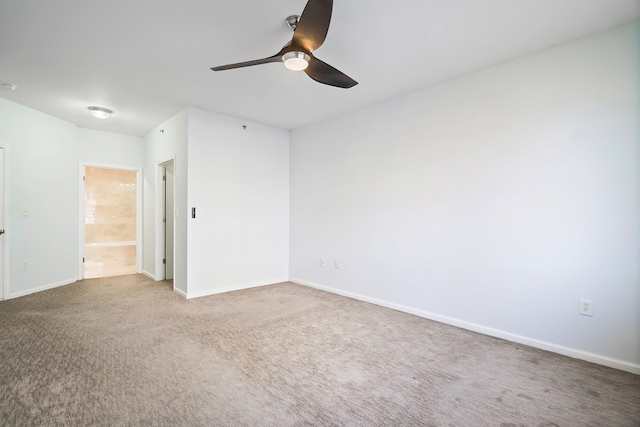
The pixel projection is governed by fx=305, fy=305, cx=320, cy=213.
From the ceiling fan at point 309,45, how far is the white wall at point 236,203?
7.44 ft

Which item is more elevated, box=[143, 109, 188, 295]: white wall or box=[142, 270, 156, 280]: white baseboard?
box=[143, 109, 188, 295]: white wall

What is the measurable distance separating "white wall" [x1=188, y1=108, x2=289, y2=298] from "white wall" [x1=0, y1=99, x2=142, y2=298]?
225 cm

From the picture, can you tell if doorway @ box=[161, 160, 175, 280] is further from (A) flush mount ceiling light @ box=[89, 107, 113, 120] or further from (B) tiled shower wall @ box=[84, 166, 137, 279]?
(B) tiled shower wall @ box=[84, 166, 137, 279]

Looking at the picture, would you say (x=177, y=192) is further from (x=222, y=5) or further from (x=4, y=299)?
(x=222, y=5)

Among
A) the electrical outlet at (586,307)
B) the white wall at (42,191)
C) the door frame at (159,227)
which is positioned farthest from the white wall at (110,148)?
the electrical outlet at (586,307)

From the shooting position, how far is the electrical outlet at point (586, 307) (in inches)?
95.2

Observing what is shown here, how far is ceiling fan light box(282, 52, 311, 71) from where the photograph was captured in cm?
206

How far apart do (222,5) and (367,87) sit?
1.81 metres

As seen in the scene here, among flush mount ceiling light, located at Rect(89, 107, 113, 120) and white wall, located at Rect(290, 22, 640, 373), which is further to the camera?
flush mount ceiling light, located at Rect(89, 107, 113, 120)

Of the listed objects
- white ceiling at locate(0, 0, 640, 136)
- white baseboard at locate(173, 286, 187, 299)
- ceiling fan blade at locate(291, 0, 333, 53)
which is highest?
white ceiling at locate(0, 0, 640, 136)

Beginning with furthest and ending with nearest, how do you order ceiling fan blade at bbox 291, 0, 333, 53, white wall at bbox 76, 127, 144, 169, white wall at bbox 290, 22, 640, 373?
white wall at bbox 76, 127, 144, 169 → white wall at bbox 290, 22, 640, 373 → ceiling fan blade at bbox 291, 0, 333, 53

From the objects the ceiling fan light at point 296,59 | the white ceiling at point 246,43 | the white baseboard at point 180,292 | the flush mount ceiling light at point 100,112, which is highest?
the white ceiling at point 246,43

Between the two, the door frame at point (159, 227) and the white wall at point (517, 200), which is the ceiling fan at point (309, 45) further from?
the door frame at point (159, 227)

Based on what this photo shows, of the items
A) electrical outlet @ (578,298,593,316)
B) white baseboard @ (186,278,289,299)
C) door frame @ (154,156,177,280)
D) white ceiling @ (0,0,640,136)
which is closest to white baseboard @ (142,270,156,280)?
door frame @ (154,156,177,280)
